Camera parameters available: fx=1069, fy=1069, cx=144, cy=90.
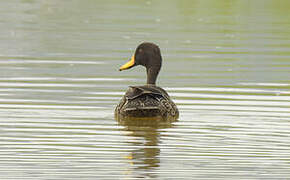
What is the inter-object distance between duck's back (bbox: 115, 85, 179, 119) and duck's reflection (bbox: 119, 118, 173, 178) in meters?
0.10

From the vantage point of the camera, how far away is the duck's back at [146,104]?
12.8 m

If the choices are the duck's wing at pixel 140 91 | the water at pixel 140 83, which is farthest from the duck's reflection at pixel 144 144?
the duck's wing at pixel 140 91

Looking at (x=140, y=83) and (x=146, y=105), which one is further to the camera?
(x=140, y=83)

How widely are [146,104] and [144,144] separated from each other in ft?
5.54

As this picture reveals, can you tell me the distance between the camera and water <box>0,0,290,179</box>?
32.2 feet

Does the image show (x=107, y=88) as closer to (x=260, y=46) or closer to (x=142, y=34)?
(x=260, y=46)

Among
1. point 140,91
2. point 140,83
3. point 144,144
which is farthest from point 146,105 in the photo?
point 140,83

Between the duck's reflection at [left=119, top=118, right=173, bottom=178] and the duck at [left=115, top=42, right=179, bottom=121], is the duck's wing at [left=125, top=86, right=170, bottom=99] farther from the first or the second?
the duck's reflection at [left=119, top=118, right=173, bottom=178]

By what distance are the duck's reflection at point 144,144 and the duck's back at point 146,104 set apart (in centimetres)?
10

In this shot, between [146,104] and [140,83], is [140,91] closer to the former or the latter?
[146,104]

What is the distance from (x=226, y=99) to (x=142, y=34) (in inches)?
405

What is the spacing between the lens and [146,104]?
1290cm

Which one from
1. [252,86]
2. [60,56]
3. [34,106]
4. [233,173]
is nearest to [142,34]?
[60,56]

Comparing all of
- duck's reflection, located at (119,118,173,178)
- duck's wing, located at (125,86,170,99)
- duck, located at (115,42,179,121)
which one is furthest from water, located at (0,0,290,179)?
duck's wing, located at (125,86,170,99)
